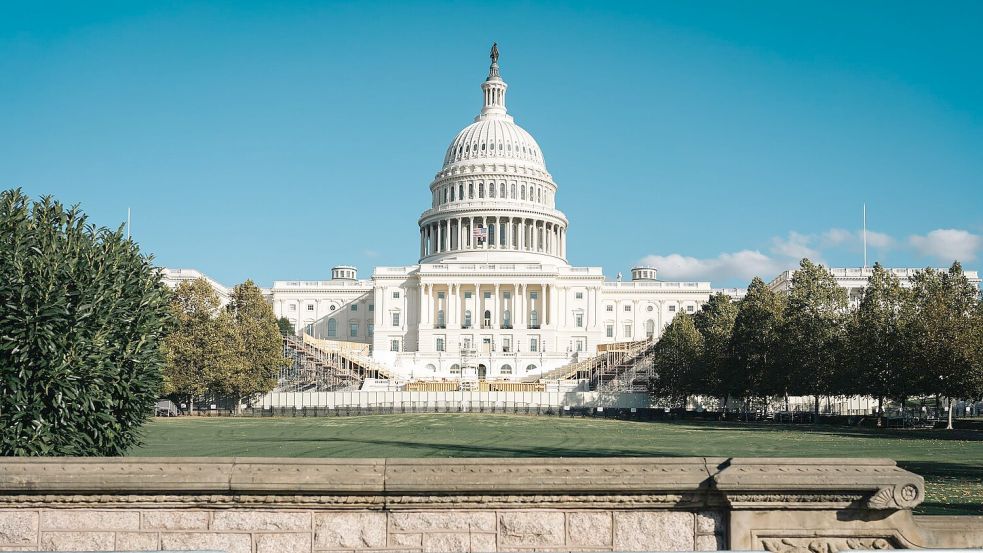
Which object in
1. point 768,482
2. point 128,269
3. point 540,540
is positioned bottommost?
point 540,540

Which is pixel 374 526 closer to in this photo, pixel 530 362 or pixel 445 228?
pixel 530 362

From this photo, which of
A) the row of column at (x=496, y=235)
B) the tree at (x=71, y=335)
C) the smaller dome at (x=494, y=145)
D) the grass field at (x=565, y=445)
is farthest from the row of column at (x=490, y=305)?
the tree at (x=71, y=335)

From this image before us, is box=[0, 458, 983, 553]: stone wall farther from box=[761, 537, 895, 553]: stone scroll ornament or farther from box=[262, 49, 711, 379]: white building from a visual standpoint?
box=[262, 49, 711, 379]: white building

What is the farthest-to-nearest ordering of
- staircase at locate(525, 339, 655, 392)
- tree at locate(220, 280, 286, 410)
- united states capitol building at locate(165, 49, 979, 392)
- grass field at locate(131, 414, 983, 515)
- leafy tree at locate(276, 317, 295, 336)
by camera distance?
leafy tree at locate(276, 317, 295, 336), united states capitol building at locate(165, 49, 979, 392), staircase at locate(525, 339, 655, 392), tree at locate(220, 280, 286, 410), grass field at locate(131, 414, 983, 515)

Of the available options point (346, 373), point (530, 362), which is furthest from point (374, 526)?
point (530, 362)

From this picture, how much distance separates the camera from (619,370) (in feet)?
371

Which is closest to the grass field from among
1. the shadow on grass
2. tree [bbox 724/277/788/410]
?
the shadow on grass

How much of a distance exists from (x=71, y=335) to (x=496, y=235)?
498ft

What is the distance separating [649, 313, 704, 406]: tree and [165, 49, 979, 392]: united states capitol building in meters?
30.9

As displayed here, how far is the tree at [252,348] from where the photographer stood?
82.8 m

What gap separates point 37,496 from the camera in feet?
33.9

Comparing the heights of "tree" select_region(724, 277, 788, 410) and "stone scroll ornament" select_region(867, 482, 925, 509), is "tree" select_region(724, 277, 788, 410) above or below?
above

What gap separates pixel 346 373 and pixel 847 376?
2356 inches

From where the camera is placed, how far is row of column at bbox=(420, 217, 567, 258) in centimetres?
16862
